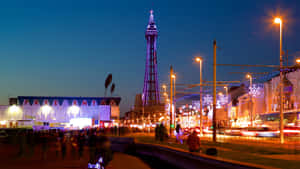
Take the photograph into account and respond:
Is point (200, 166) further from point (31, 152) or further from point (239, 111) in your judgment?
point (239, 111)

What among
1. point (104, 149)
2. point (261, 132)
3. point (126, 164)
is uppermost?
point (104, 149)

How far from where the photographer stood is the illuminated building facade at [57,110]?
368 ft

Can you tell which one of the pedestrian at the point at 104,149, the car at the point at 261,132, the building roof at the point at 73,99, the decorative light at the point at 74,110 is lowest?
the car at the point at 261,132

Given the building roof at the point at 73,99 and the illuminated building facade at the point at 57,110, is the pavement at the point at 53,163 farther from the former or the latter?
the building roof at the point at 73,99

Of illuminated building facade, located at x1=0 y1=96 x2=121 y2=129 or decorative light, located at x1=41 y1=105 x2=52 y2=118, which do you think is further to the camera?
decorative light, located at x1=41 y1=105 x2=52 y2=118

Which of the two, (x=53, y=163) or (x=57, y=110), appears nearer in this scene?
(x=53, y=163)

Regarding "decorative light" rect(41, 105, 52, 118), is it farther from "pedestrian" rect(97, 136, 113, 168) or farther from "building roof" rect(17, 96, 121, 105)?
"pedestrian" rect(97, 136, 113, 168)

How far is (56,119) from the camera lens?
117 metres

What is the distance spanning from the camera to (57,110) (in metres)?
117

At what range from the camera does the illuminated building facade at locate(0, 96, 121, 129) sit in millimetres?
112062

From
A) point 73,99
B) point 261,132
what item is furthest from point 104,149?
point 73,99

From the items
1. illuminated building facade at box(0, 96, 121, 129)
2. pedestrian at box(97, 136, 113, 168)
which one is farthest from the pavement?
illuminated building facade at box(0, 96, 121, 129)

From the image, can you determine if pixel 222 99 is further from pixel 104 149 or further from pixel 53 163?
pixel 104 149

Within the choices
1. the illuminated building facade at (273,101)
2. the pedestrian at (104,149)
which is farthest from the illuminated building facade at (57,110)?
the pedestrian at (104,149)
